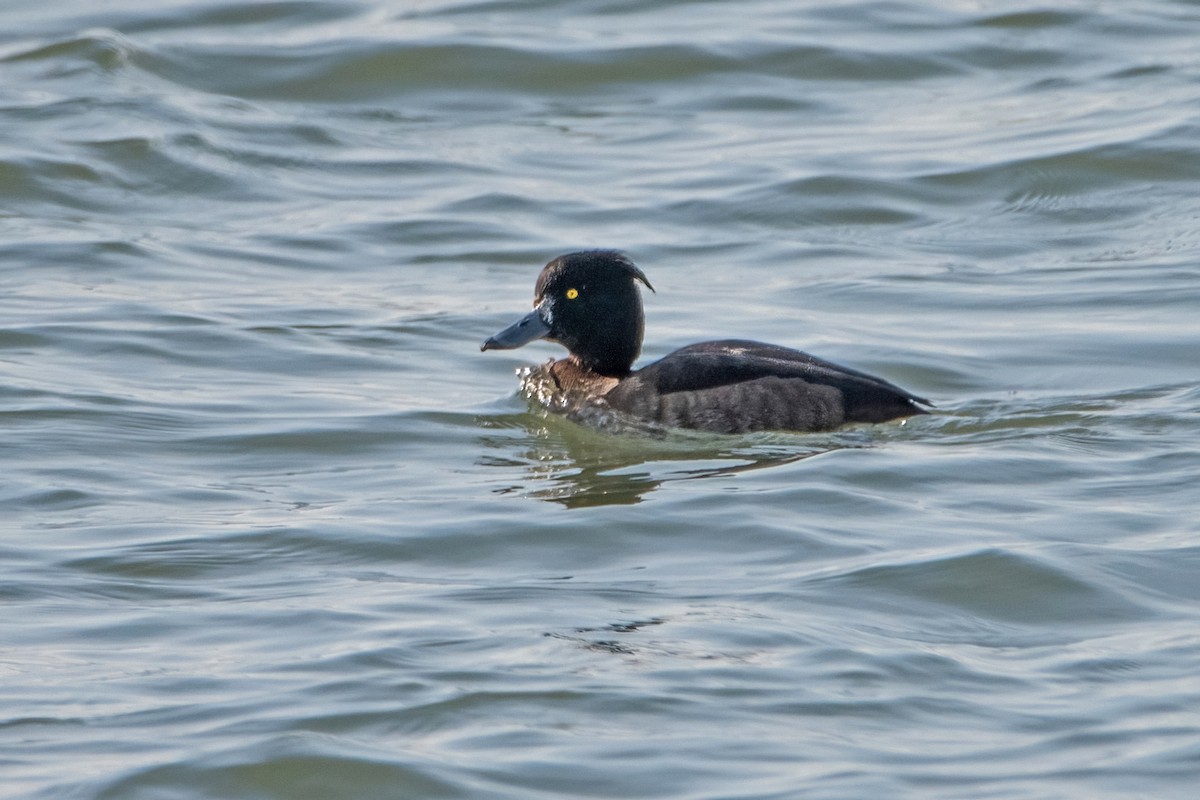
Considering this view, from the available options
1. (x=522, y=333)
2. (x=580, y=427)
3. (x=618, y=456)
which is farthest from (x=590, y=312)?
(x=618, y=456)

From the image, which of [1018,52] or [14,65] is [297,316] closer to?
[14,65]

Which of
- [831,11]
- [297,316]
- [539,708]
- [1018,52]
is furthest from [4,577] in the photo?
[831,11]

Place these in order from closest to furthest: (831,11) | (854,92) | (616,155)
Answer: (616,155)
(854,92)
(831,11)

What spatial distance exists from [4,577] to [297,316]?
4860mm

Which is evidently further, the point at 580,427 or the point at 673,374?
the point at 580,427

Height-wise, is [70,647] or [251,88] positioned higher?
[251,88]

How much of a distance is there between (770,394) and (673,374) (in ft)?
1.53

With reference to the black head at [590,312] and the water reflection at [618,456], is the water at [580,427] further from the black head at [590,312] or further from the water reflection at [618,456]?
the black head at [590,312]

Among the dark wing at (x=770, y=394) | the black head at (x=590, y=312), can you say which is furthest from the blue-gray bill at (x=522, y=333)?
the dark wing at (x=770, y=394)

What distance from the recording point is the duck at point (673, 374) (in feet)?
28.8

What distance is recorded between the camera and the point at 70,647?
244 inches

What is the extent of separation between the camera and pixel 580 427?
30.7 feet

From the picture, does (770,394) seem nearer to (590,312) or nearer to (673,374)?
(673,374)

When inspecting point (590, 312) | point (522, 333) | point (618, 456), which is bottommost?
point (618, 456)
